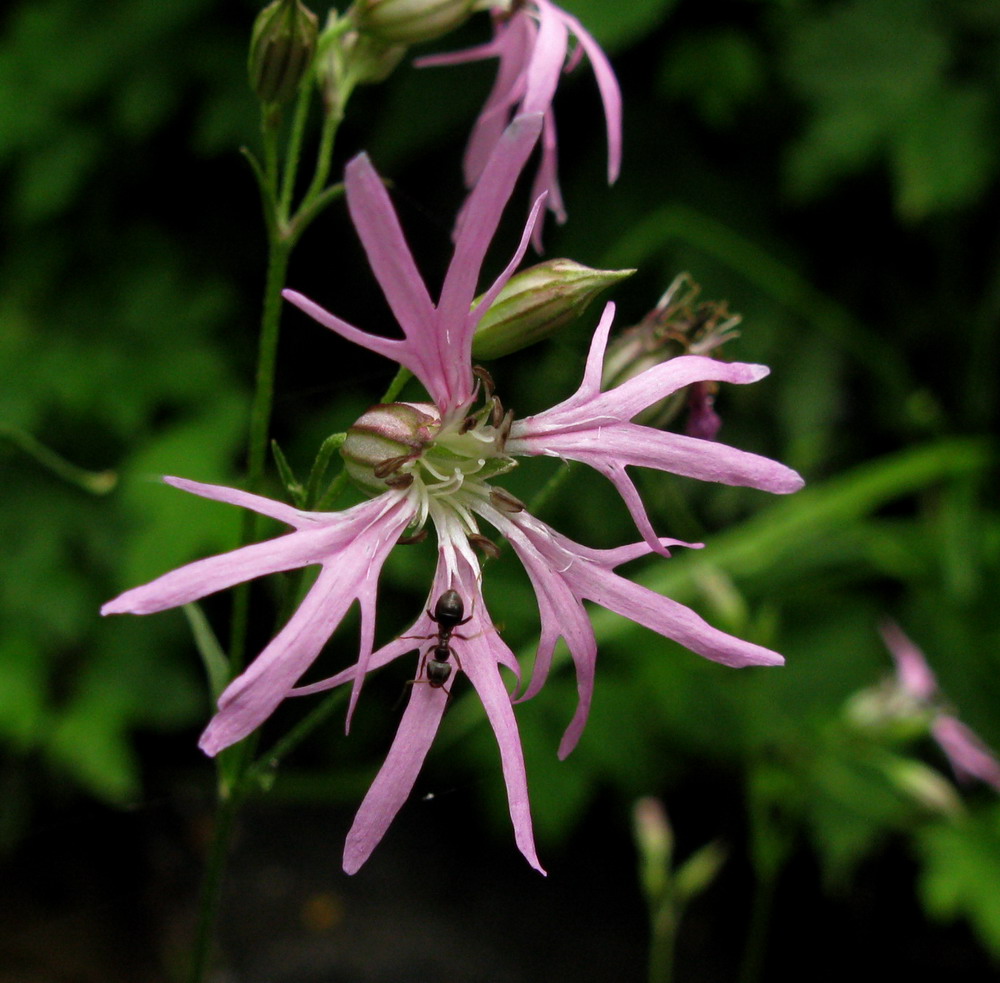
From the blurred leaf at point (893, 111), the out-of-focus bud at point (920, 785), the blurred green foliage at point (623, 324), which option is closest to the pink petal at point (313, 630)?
the blurred green foliage at point (623, 324)

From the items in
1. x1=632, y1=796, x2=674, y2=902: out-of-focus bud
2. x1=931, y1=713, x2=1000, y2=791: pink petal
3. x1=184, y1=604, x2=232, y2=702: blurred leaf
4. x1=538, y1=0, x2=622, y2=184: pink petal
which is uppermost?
x1=538, y1=0, x2=622, y2=184: pink petal

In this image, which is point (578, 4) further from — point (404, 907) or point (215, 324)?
point (404, 907)

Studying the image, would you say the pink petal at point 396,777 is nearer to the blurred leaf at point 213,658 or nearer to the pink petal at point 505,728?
the pink petal at point 505,728

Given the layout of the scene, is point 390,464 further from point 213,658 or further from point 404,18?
point 404,18

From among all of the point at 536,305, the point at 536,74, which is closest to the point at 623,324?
the point at 536,74

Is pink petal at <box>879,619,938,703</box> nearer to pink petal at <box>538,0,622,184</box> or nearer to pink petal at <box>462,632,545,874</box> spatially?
pink petal at <box>538,0,622,184</box>


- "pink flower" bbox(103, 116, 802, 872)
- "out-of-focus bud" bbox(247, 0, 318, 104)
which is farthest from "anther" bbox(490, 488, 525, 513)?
"out-of-focus bud" bbox(247, 0, 318, 104)

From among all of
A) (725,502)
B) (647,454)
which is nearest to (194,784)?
(725,502)
